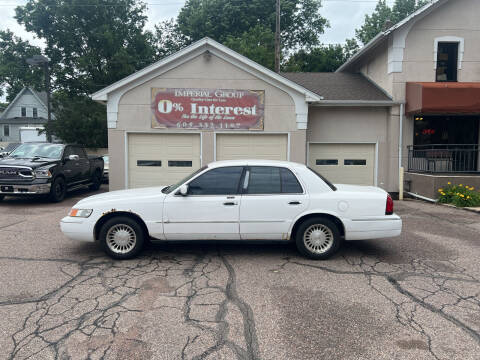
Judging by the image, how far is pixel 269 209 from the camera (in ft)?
17.3

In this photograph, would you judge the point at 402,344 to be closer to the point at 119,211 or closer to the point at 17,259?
the point at 119,211

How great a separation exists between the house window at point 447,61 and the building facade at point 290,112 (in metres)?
0.04

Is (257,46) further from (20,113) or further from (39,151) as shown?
(20,113)

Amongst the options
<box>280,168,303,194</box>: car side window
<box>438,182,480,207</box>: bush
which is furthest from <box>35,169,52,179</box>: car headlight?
<box>438,182,480,207</box>: bush

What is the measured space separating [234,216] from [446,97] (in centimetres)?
966

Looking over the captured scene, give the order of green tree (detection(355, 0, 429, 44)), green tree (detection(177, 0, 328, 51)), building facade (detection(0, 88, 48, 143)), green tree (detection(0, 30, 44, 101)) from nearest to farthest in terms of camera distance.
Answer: green tree (detection(0, 30, 44, 101))
green tree (detection(177, 0, 328, 51))
green tree (detection(355, 0, 429, 44))
building facade (detection(0, 88, 48, 143))

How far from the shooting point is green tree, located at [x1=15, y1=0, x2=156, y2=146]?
86.1 feet

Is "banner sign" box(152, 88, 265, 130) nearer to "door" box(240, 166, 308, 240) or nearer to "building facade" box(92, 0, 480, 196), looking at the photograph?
"building facade" box(92, 0, 480, 196)

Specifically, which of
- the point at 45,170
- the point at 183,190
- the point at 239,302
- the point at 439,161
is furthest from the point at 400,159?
the point at 45,170

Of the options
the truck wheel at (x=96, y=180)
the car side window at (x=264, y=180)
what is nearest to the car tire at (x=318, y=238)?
the car side window at (x=264, y=180)

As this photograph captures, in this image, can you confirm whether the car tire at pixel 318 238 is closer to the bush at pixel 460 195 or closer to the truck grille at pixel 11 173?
the bush at pixel 460 195

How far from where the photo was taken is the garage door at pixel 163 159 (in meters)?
11.7

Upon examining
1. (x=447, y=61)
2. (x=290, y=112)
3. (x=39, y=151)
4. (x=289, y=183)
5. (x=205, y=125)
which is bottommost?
(x=289, y=183)

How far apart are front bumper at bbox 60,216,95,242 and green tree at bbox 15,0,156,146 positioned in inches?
841
